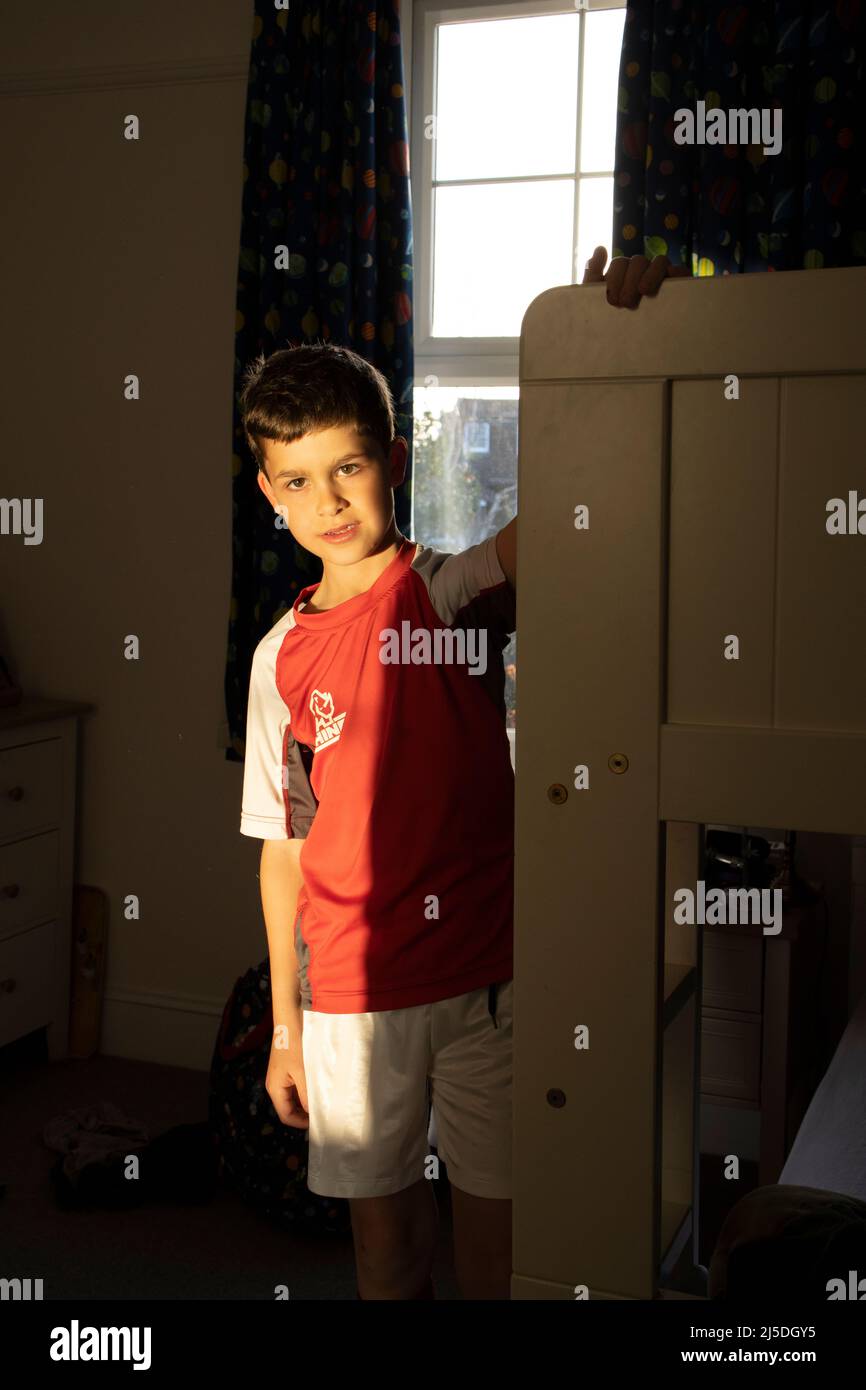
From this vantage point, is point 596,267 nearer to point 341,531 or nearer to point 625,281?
point 625,281

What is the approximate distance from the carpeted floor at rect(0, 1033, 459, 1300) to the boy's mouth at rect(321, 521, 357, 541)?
1.38 meters

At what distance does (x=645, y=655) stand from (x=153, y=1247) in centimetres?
184

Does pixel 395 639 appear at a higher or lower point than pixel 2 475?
lower

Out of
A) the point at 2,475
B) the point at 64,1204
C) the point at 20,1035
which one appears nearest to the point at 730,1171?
the point at 64,1204

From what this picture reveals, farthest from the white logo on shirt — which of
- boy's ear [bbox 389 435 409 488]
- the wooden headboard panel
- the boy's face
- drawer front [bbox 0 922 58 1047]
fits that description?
drawer front [bbox 0 922 58 1047]

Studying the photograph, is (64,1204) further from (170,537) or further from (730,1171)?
(170,537)

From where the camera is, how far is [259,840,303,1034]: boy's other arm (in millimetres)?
1551

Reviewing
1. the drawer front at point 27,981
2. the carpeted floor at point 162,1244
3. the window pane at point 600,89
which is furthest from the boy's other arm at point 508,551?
the drawer front at point 27,981

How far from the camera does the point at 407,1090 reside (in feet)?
4.63

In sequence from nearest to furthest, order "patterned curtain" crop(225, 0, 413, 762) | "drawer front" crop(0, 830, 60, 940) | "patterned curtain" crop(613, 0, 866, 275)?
"patterned curtain" crop(613, 0, 866, 275)
"patterned curtain" crop(225, 0, 413, 762)
"drawer front" crop(0, 830, 60, 940)

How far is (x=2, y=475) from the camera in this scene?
334cm

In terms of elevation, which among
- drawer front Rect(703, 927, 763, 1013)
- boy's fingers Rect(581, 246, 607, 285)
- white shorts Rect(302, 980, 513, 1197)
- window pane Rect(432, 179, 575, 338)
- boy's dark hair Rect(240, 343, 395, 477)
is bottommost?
drawer front Rect(703, 927, 763, 1013)

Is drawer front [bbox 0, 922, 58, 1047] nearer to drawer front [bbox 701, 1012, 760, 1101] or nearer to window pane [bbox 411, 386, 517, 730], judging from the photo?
window pane [bbox 411, 386, 517, 730]
